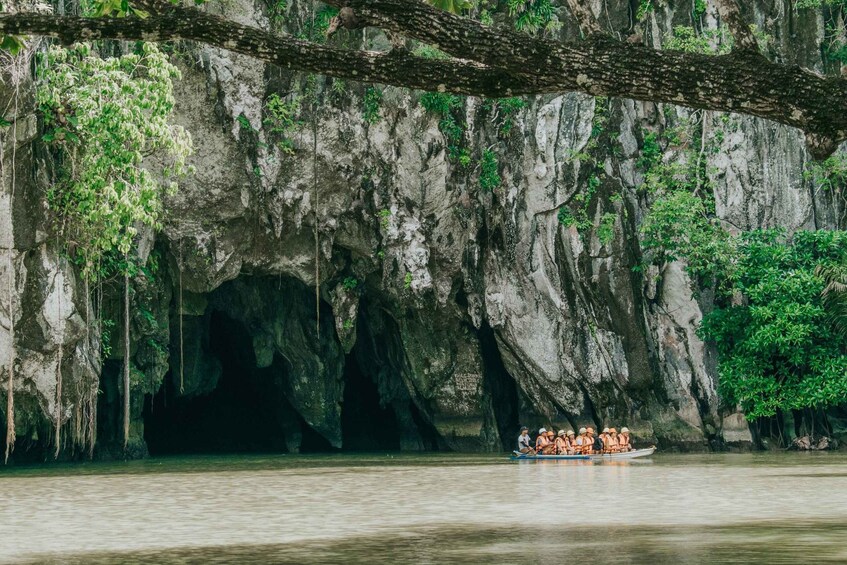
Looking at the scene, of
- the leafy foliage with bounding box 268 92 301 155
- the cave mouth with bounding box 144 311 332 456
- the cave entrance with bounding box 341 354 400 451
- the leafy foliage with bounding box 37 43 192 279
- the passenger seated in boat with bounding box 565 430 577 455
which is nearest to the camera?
the leafy foliage with bounding box 37 43 192 279

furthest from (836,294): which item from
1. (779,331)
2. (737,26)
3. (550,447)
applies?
(737,26)

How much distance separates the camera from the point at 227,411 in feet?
97.5

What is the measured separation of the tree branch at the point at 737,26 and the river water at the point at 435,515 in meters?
3.10

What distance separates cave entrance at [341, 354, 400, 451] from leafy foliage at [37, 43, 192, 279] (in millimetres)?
11808

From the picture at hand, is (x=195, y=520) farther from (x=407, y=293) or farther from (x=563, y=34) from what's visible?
(x=563, y=34)

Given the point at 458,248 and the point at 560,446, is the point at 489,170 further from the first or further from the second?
the point at 560,446

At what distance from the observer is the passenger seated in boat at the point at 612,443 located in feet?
68.1

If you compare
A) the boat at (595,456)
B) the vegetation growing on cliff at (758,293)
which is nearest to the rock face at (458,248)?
the vegetation growing on cliff at (758,293)

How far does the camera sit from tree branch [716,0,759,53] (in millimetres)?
4891

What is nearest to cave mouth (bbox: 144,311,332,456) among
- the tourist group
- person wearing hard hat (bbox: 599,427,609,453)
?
the tourist group

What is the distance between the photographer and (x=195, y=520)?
9.55 m

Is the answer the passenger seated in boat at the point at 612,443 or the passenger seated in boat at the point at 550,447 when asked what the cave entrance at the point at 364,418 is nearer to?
the passenger seated in boat at the point at 550,447

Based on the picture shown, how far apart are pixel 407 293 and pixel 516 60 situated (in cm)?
1809

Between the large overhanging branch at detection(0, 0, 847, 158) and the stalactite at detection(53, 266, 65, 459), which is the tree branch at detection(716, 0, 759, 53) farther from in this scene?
the stalactite at detection(53, 266, 65, 459)
